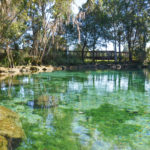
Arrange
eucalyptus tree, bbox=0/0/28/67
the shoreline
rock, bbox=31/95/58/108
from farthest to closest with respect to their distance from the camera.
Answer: the shoreline < eucalyptus tree, bbox=0/0/28/67 < rock, bbox=31/95/58/108

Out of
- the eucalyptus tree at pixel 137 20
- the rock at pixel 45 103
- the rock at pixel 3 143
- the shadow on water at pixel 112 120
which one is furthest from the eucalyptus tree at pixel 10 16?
the eucalyptus tree at pixel 137 20

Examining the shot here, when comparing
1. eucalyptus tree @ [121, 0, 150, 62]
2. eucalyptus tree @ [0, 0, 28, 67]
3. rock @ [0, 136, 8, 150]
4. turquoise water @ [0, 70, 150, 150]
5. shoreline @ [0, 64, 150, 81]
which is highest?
eucalyptus tree @ [121, 0, 150, 62]

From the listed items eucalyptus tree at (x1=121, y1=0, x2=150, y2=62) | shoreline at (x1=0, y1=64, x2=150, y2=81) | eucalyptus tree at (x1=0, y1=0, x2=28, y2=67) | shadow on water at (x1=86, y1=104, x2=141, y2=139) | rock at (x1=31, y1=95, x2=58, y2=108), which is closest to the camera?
shadow on water at (x1=86, y1=104, x2=141, y2=139)

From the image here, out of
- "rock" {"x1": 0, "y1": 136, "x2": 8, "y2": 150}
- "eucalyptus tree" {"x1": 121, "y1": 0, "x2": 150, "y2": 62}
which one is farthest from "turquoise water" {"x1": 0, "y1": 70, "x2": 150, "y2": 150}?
"eucalyptus tree" {"x1": 121, "y1": 0, "x2": 150, "y2": 62}

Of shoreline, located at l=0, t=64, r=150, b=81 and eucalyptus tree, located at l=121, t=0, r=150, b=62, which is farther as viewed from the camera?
eucalyptus tree, located at l=121, t=0, r=150, b=62

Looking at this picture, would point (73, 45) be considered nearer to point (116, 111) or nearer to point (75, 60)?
Answer: point (75, 60)

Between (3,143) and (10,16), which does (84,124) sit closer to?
(3,143)

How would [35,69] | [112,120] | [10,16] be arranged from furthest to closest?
[35,69] < [10,16] < [112,120]

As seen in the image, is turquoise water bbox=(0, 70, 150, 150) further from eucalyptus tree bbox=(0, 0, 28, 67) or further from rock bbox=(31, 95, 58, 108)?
eucalyptus tree bbox=(0, 0, 28, 67)

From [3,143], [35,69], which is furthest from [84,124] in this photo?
[35,69]

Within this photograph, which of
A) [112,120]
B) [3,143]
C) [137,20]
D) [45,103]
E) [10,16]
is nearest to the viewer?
[3,143]

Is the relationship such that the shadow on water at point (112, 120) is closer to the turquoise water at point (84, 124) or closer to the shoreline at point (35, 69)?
the turquoise water at point (84, 124)

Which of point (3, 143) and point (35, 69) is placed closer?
point (3, 143)

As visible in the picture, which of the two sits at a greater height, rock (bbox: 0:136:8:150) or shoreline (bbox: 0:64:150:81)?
shoreline (bbox: 0:64:150:81)
